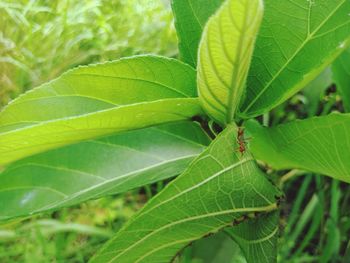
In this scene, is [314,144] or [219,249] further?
[219,249]

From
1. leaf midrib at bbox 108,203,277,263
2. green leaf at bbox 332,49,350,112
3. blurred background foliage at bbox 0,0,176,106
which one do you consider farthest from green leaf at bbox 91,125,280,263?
blurred background foliage at bbox 0,0,176,106

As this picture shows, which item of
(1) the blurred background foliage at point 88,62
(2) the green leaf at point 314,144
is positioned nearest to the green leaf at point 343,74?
(2) the green leaf at point 314,144

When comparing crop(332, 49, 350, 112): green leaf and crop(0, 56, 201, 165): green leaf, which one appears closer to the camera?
crop(0, 56, 201, 165): green leaf

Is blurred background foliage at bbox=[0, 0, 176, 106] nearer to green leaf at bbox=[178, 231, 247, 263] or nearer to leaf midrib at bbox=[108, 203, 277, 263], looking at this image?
green leaf at bbox=[178, 231, 247, 263]

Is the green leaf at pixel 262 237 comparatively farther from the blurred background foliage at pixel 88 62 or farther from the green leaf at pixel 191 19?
the blurred background foliage at pixel 88 62

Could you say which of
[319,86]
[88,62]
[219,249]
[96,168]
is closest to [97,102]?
[96,168]

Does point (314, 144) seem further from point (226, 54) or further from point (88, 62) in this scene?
point (88, 62)

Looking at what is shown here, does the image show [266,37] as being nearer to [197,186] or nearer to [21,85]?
[197,186]

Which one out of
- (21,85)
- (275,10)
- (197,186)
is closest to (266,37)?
(275,10)

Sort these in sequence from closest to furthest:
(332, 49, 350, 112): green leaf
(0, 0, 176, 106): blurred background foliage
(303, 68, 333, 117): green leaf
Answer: (332, 49, 350, 112): green leaf → (303, 68, 333, 117): green leaf → (0, 0, 176, 106): blurred background foliage
